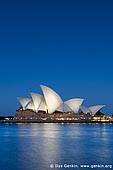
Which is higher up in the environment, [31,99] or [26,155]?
[31,99]

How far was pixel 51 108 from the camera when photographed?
3290 inches

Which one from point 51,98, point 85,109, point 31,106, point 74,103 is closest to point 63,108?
point 74,103

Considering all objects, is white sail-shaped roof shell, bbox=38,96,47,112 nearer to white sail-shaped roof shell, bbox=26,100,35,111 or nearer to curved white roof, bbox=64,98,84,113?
white sail-shaped roof shell, bbox=26,100,35,111

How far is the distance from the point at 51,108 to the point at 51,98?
8.09 meters

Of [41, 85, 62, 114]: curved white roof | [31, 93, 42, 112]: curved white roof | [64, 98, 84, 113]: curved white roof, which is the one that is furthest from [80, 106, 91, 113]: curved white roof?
[31, 93, 42, 112]: curved white roof

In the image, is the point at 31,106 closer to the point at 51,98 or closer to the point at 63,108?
the point at 63,108

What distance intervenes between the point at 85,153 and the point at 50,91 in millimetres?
51205

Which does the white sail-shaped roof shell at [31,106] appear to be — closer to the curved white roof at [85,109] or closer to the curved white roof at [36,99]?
the curved white roof at [36,99]

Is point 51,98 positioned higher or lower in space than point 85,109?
higher

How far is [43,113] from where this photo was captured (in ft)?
303

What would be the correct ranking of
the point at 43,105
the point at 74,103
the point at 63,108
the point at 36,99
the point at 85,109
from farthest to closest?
the point at 85,109, the point at 63,108, the point at 74,103, the point at 43,105, the point at 36,99

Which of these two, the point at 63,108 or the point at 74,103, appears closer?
the point at 74,103

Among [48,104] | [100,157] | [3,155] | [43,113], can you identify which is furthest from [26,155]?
[43,113]

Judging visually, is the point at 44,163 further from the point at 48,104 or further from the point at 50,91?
the point at 48,104
